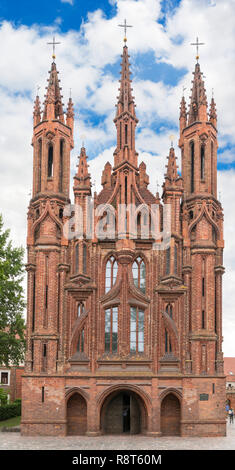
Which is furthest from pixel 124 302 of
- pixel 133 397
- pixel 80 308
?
pixel 133 397

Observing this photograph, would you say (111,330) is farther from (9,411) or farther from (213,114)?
(213,114)

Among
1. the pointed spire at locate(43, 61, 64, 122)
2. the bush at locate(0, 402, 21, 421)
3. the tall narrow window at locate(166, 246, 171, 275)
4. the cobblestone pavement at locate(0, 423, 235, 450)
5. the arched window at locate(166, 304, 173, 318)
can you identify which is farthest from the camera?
the bush at locate(0, 402, 21, 421)

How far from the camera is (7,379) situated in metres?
64.7

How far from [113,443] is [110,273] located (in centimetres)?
1038

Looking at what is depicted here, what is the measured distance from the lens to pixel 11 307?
146 feet

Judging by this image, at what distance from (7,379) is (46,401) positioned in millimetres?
29457

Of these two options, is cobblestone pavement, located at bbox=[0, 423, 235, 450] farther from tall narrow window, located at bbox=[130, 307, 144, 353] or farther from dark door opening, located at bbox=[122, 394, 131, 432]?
tall narrow window, located at bbox=[130, 307, 144, 353]

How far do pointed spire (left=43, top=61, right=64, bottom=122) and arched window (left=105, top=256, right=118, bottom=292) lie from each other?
416 inches

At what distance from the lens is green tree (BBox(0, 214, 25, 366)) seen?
43562 mm

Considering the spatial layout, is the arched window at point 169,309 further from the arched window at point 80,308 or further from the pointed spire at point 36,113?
the pointed spire at point 36,113

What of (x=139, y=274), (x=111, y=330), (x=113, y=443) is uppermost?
(x=139, y=274)

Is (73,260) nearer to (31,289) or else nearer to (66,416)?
(31,289)

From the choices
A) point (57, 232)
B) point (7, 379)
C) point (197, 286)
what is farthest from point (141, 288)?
point (7, 379)

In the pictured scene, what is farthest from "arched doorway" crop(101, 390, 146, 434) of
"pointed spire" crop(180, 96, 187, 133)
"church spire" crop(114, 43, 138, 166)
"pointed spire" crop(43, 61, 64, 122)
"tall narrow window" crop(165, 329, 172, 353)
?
"pointed spire" crop(43, 61, 64, 122)
